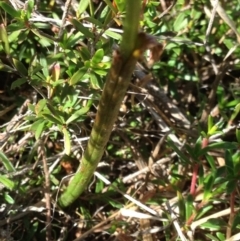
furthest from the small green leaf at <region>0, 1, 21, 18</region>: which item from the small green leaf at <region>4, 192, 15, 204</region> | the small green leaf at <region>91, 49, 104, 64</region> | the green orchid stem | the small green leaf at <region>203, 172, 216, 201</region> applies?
the small green leaf at <region>203, 172, 216, 201</region>

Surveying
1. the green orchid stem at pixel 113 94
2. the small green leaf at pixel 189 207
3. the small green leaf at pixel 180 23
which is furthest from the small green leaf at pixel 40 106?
the small green leaf at pixel 180 23

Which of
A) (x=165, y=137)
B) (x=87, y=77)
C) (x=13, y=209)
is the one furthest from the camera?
(x=165, y=137)

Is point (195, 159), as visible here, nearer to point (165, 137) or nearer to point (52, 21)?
point (165, 137)

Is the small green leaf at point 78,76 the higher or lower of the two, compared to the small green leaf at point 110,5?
lower

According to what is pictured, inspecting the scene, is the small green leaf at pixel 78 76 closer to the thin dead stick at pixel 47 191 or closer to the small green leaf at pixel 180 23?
the thin dead stick at pixel 47 191

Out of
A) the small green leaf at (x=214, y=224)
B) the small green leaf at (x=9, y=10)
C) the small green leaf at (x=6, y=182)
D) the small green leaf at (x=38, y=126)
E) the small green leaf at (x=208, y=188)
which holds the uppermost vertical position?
the small green leaf at (x=9, y=10)

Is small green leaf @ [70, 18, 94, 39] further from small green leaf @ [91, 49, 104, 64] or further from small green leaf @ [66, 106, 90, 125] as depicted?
small green leaf @ [66, 106, 90, 125]

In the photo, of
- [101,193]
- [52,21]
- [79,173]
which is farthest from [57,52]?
[101,193]
